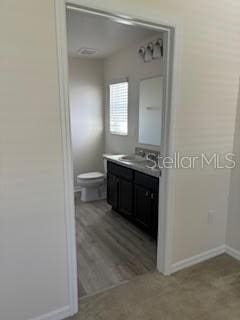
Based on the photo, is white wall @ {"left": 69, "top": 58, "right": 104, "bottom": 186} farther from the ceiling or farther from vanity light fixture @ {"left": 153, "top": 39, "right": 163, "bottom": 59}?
vanity light fixture @ {"left": 153, "top": 39, "right": 163, "bottom": 59}

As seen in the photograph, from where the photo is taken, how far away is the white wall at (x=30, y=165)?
1.41m

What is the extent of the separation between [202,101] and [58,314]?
2.10 m

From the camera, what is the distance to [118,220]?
3.46 metres

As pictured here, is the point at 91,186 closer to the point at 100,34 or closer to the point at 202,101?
the point at 100,34

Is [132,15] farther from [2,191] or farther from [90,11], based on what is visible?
[2,191]

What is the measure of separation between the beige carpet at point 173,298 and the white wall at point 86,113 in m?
2.81

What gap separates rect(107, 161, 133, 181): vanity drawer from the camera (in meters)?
3.17

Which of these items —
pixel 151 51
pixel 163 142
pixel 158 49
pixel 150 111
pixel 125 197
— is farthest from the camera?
pixel 150 111

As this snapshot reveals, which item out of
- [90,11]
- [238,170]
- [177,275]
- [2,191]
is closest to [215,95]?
[238,170]

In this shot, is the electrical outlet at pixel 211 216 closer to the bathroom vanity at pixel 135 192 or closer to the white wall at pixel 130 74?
the bathroom vanity at pixel 135 192

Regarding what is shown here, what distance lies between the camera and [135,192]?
10.2 feet

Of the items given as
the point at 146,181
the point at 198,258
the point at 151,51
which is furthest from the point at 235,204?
the point at 151,51

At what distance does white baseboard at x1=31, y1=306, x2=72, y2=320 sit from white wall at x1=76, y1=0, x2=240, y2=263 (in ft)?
3.47

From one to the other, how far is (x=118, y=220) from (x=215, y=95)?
6.90ft
